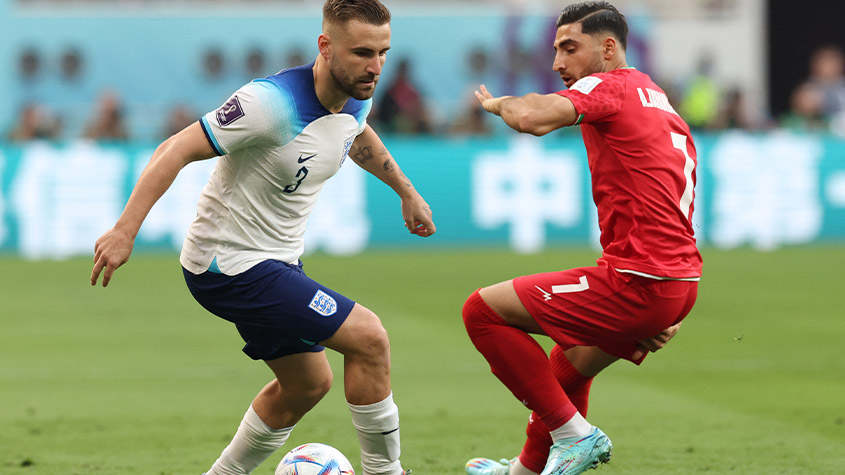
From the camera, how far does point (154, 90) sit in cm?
3328

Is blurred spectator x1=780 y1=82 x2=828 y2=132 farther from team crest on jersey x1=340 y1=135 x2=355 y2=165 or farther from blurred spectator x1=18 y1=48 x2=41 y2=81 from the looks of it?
blurred spectator x1=18 y1=48 x2=41 y2=81

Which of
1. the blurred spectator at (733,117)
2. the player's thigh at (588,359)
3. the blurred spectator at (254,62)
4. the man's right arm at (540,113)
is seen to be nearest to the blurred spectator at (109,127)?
the blurred spectator at (733,117)

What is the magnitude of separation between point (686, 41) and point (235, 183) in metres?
33.3

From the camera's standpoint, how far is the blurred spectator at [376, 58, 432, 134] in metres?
20.2

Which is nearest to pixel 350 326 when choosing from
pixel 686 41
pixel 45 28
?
pixel 45 28

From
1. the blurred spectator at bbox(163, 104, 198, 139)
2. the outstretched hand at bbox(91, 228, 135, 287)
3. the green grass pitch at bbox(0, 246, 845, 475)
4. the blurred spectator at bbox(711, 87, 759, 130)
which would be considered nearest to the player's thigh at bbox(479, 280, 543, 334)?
the green grass pitch at bbox(0, 246, 845, 475)

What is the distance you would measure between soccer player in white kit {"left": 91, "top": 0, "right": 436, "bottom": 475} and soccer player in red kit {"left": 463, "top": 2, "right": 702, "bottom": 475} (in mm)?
582

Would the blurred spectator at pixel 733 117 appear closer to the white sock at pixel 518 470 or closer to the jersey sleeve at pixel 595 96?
the white sock at pixel 518 470

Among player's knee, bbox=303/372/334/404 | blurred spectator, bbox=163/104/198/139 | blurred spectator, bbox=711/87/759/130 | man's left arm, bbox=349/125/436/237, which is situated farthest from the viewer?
blurred spectator, bbox=711/87/759/130

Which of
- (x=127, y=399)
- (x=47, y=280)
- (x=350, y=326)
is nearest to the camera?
(x=350, y=326)

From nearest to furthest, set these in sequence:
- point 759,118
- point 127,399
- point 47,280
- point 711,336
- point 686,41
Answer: point 127,399
point 711,336
point 47,280
point 759,118
point 686,41

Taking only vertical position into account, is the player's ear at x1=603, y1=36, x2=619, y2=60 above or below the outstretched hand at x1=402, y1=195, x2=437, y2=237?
above

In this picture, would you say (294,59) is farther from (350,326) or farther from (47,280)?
(350,326)

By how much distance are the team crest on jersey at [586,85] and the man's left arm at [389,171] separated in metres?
1.05
